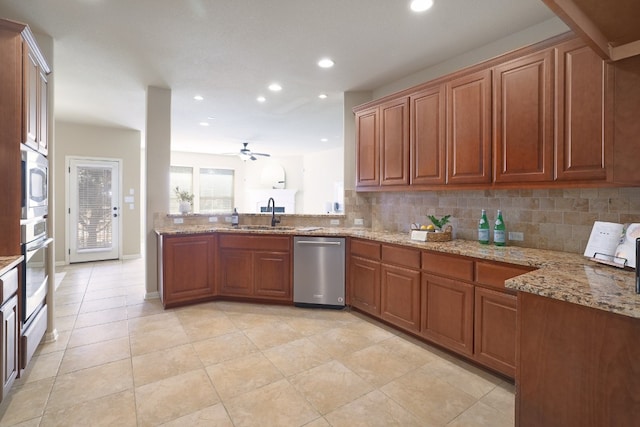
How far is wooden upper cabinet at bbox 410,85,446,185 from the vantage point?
2900 millimetres

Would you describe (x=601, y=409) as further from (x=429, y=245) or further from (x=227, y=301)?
(x=227, y=301)

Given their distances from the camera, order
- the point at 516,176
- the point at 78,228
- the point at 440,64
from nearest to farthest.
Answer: the point at 516,176, the point at 440,64, the point at 78,228

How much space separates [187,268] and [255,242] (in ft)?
2.81

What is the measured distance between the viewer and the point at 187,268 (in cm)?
371

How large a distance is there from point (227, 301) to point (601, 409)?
140 inches

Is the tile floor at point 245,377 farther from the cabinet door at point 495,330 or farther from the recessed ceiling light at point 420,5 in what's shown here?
the recessed ceiling light at point 420,5

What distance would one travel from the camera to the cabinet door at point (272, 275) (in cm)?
372

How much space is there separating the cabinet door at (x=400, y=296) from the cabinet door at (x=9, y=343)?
2.77 meters

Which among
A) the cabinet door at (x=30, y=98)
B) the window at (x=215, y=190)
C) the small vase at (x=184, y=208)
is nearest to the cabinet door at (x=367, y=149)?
the small vase at (x=184, y=208)

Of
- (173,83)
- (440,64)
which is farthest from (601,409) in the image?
(173,83)

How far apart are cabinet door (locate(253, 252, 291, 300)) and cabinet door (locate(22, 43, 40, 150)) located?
7.47ft

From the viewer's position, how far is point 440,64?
3275mm

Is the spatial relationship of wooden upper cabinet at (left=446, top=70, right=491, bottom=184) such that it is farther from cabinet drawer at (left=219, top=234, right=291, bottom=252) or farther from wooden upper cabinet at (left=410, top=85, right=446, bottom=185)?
cabinet drawer at (left=219, top=234, right=291, bottom=252)

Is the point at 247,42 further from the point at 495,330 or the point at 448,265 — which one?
the point at 495,330
